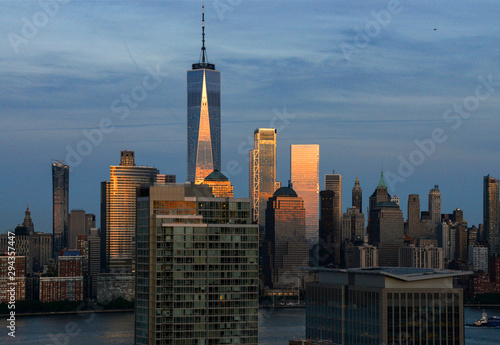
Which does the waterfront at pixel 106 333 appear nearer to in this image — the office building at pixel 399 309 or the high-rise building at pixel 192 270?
the office building at pixel 399 309

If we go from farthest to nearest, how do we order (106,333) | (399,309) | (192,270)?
1. (106,333)
2. (399,309)
3. (192,270)

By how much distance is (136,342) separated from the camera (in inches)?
3570

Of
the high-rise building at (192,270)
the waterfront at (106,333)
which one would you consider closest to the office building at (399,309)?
the high-rise building at (192,270)

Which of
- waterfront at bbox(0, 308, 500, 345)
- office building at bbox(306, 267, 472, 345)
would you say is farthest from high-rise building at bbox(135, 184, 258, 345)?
waterfront at bbox(0, 308, 500, 345)

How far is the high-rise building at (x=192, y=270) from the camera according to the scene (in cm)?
8900

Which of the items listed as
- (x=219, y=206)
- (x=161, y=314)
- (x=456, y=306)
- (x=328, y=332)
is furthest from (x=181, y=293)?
(x=456, y=306)

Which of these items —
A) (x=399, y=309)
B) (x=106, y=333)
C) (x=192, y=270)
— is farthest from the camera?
(x=106, y=333)

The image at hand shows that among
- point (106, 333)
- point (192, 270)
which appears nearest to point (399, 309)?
point (192, 270)

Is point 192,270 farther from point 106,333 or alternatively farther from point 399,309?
point 106,333

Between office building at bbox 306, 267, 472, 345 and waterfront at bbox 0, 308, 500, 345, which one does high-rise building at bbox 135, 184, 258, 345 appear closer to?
office building at bbox 306, 267, 472, 345

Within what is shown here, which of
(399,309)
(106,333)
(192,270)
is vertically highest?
(192,270)

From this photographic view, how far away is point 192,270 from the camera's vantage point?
90000 millimetres

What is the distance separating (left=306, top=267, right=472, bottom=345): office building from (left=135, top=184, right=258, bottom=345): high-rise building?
11827 millimetres

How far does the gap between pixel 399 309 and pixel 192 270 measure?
66.9ft
